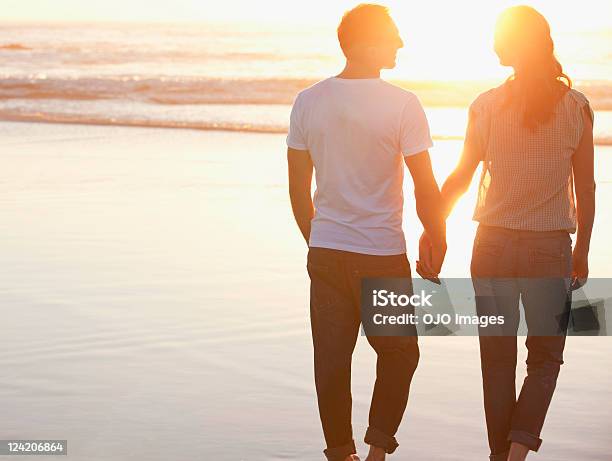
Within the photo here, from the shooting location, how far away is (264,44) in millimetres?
55000

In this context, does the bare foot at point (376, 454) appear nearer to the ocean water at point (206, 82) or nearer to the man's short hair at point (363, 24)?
the man's short hair at point (363, 24)

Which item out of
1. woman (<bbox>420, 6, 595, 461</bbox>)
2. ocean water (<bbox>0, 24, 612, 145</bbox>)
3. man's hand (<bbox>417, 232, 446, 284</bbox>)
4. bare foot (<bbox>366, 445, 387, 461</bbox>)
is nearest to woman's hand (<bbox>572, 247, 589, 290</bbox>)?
woman (<bbox>420, 6, 595, 461</bbox>)

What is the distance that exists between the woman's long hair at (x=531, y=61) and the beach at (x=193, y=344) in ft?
4.45

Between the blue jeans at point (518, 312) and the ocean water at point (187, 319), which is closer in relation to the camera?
the blue jeans at point (518, 312)

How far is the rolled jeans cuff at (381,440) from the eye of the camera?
4176 mm

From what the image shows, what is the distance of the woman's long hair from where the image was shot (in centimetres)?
383

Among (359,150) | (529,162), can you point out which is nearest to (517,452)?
(529,162)

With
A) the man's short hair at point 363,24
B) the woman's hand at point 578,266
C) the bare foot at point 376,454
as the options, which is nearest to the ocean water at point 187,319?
the bare foot at point 376,454

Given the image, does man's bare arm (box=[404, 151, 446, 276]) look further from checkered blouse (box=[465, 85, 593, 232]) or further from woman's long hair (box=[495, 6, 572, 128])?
woman's long hair (box=[495, 6, 572, 128])

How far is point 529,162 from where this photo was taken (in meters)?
3.92

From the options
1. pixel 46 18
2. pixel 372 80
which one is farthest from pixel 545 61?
pixel 46 18

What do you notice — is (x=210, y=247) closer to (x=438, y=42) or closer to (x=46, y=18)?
(x=438, y=42)

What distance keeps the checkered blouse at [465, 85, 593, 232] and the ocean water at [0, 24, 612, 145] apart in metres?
11.8

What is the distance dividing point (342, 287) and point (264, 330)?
229cm
